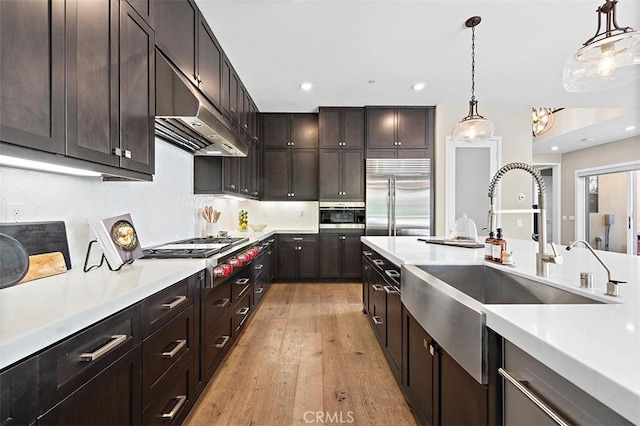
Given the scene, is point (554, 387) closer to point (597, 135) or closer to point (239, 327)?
point (239, 327)

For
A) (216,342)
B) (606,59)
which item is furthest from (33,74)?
(606,59)

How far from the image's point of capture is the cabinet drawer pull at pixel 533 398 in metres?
0.60

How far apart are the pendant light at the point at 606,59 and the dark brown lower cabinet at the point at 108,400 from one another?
2.81 metres

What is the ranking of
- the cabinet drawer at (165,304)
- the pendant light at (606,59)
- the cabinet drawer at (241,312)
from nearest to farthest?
→ the cabinet drawer at (165,304)
the pendant light at (606,59)
the cabinet drawer at (241,312)

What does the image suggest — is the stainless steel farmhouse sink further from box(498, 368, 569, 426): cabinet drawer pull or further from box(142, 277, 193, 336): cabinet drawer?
box(142, 277, 193, 336): cabinet drawer

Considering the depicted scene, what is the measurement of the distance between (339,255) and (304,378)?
2858 mm

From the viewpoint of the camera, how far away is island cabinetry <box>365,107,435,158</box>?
4.88 m

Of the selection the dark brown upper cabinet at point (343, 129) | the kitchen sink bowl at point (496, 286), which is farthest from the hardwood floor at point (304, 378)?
the dark brown upper cabinet at point (343, 129)

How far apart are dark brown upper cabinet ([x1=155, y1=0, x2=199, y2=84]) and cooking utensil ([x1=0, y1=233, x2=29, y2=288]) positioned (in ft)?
4.49

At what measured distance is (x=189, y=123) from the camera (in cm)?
198

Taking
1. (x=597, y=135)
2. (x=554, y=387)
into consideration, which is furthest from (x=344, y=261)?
(x=597, y=135)

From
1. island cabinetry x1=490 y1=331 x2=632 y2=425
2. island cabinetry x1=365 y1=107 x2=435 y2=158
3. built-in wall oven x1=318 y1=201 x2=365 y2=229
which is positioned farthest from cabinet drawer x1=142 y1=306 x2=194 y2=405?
island cabinetry x1=365 y1=107 x2=435 y2=158

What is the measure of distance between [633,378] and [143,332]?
1438mm
